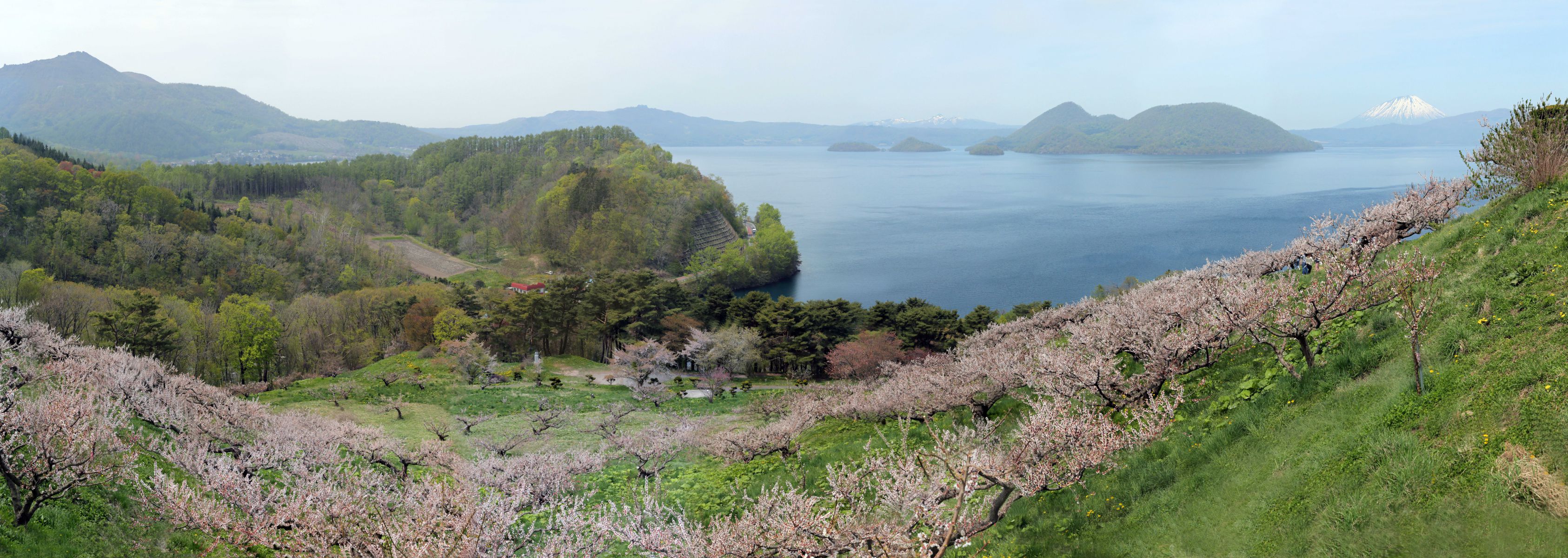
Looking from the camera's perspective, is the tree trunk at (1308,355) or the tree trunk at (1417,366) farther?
the tree trunk at (1308,355)

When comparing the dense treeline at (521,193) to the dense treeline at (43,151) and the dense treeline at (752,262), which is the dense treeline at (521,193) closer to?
the dense treeline at (752,262)

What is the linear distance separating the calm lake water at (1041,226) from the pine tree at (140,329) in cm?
4897

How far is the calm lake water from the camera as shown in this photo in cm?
7144

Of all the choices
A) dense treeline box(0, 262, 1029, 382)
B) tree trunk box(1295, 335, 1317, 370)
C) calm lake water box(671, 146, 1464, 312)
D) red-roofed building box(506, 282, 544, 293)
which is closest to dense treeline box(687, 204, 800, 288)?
calm lake water box(671, 146, 1464, 312)

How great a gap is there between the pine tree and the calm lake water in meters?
49.0

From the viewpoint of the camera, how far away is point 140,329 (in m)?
38.5

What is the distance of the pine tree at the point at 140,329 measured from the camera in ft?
125

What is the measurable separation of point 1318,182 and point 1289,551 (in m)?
168

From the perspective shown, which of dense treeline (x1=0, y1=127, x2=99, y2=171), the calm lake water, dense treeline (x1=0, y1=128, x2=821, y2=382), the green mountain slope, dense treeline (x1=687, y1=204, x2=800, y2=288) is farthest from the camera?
dense treeline (x1=0, y1=127, x2=99, y2=171)

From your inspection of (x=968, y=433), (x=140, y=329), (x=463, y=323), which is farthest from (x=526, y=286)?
(x=968, y=433)

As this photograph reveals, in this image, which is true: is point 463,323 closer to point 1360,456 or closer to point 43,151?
point 1360,456

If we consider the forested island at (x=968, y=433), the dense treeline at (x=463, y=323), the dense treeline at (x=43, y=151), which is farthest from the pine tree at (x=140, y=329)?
the dense treeline at (x=43, y=151)

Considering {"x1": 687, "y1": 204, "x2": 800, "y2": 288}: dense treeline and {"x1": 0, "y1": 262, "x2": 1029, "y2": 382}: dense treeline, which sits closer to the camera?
{"x1": 0, "y1": 262, "x2": 1029, "y2": 382}: dense treeline

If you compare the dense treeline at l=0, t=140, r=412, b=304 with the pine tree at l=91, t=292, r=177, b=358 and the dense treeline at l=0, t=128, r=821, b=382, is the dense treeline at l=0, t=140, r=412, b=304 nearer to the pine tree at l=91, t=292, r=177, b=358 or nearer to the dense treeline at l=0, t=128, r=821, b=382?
the dense treeline at l=0, t=128, r=821, b=382
